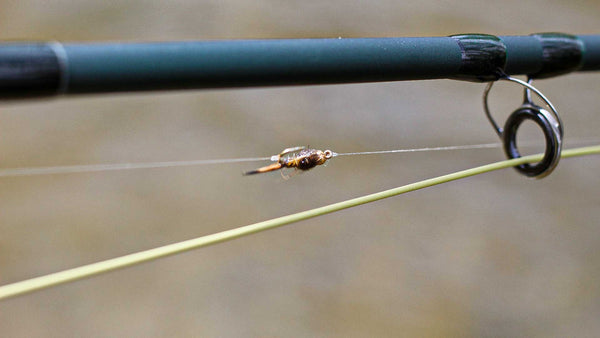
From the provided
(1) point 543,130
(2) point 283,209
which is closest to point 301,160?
(1) point 543,130

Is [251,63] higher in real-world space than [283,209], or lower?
lower

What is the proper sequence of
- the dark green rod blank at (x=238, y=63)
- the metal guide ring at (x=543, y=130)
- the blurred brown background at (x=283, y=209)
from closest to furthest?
1. the dark green rod blank at (x=238, y=63)
2. the metal guide ring at (x=543, y=130)
3. the blurred brown background at (x=283, y=209)

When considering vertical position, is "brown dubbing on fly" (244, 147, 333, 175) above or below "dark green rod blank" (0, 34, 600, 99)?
above

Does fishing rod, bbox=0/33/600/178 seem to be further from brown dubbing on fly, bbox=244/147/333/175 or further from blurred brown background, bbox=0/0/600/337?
blurred brown background, bbox=0/0/600/337

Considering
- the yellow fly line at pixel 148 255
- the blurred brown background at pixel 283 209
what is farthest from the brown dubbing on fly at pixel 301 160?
the blurred brown background at pixel 283 209

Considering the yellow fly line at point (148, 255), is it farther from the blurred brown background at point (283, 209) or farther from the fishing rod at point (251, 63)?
the blurred brown background at point (283, 209)

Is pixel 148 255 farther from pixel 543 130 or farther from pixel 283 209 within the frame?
pixel 283 209

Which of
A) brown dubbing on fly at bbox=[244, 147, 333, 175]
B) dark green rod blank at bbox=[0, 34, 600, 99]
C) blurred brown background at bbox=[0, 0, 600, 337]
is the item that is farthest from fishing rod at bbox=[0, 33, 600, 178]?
blurred brown background at bbox=[0, 0, 600, 337]
